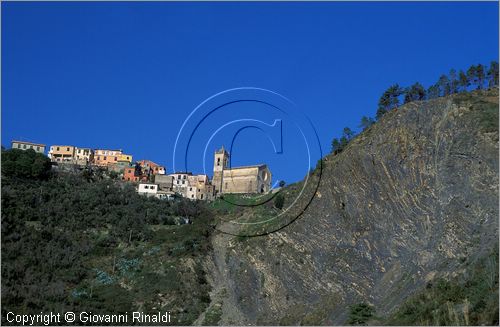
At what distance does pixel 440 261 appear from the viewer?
4791 cm

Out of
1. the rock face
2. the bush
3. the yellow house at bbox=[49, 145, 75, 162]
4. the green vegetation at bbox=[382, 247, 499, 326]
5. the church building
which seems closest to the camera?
the green vegetation at bbox=[382, 247, 499, 326]

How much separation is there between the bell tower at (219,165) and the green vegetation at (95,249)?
11.8m

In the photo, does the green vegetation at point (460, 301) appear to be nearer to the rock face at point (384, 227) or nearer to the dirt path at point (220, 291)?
the rock face at point (384, 227)

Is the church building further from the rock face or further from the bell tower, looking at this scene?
the rock face

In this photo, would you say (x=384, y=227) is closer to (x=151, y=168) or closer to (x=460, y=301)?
(x=460, y=301)

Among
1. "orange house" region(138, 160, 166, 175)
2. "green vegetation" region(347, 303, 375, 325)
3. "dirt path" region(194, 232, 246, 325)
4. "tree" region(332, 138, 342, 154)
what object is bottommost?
"green vegetation" region(347, 303, 375, 325)

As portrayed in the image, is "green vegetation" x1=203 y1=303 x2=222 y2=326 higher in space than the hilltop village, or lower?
lower

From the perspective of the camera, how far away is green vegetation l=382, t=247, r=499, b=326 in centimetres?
3744

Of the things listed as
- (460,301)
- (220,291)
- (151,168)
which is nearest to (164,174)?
(151,168)

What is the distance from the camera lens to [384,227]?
5406 cm

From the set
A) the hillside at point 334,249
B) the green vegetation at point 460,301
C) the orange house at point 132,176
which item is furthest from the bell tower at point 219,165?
the green vegetation at point 460,301

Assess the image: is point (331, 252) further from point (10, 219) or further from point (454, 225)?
point (10, 219)

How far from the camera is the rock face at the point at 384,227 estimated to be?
161ft

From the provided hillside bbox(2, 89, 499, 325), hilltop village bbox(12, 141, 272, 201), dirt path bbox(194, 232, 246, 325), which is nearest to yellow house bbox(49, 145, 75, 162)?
hilltop village bbox(12, 141, 272, 201)
